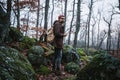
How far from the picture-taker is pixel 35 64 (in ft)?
32.6

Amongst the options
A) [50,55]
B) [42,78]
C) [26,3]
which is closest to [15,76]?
[42,78]

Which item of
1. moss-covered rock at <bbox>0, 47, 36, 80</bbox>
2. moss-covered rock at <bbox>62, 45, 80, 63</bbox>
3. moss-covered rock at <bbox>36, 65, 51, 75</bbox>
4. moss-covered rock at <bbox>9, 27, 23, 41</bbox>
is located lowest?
moss-covered rock at <bbox>36, 65, 51, 75</bbox>

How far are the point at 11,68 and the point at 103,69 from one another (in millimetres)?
2446

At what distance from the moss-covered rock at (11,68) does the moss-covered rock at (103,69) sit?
58.6 inches

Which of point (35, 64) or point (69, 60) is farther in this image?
point (69, 60)

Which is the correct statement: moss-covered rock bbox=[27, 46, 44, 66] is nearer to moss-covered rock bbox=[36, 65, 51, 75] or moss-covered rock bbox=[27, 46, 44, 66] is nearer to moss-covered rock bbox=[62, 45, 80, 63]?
moss-covered rock bbox=[36, 65, 51, 75]

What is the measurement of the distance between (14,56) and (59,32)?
120 inches

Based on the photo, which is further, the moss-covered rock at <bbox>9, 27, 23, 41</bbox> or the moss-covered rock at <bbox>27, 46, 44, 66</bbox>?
the moss-covered rock at <bbox>9, 27, 23, 41</bbox>

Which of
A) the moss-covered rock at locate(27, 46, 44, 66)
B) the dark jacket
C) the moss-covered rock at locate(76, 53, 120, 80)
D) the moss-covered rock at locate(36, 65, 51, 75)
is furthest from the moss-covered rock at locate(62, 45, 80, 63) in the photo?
the moss-covered rock at locate(76, 53, 120, 80)

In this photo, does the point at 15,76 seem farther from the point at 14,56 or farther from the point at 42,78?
the point at 42,78

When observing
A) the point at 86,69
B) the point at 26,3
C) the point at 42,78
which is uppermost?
the point at 26,3

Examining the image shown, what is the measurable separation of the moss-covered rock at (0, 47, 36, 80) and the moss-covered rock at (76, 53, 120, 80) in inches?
58.6

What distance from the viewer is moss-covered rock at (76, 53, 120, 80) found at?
635 centimetres

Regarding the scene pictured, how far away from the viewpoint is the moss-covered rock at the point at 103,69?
6352 mm
